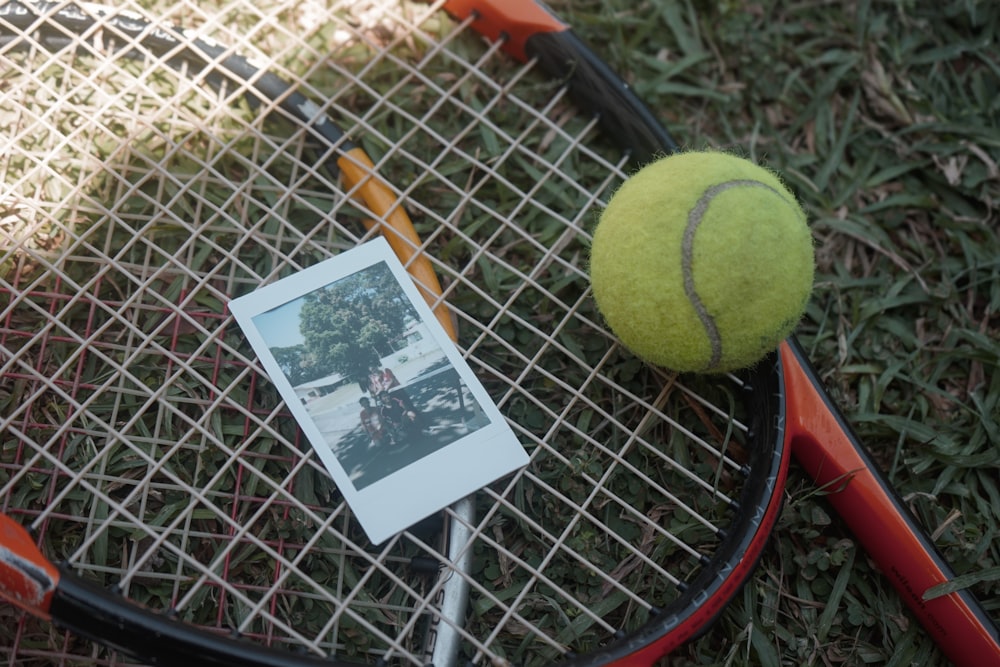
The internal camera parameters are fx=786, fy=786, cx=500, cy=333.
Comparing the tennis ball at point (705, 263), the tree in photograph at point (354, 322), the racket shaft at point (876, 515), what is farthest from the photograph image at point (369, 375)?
the racket shaft at point (876, 515)

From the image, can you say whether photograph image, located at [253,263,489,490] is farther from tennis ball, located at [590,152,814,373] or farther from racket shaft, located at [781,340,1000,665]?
racket shaft, located at [781,340,1000,665]

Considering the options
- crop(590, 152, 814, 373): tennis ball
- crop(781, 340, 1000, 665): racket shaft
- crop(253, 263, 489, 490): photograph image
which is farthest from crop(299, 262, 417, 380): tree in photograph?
crop(781, 340, 1000, 665): racket shaft

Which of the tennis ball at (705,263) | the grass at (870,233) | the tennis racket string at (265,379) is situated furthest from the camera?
the grass at (870,233)

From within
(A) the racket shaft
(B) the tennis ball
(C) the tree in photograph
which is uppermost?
(C) the tree in photograph

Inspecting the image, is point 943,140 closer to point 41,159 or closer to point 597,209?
point 597,209

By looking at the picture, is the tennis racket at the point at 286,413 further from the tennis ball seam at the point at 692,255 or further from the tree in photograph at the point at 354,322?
the tennis ball seam at the point at 692,255

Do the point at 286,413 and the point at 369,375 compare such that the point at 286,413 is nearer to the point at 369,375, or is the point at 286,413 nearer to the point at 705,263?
the point at 369,375
